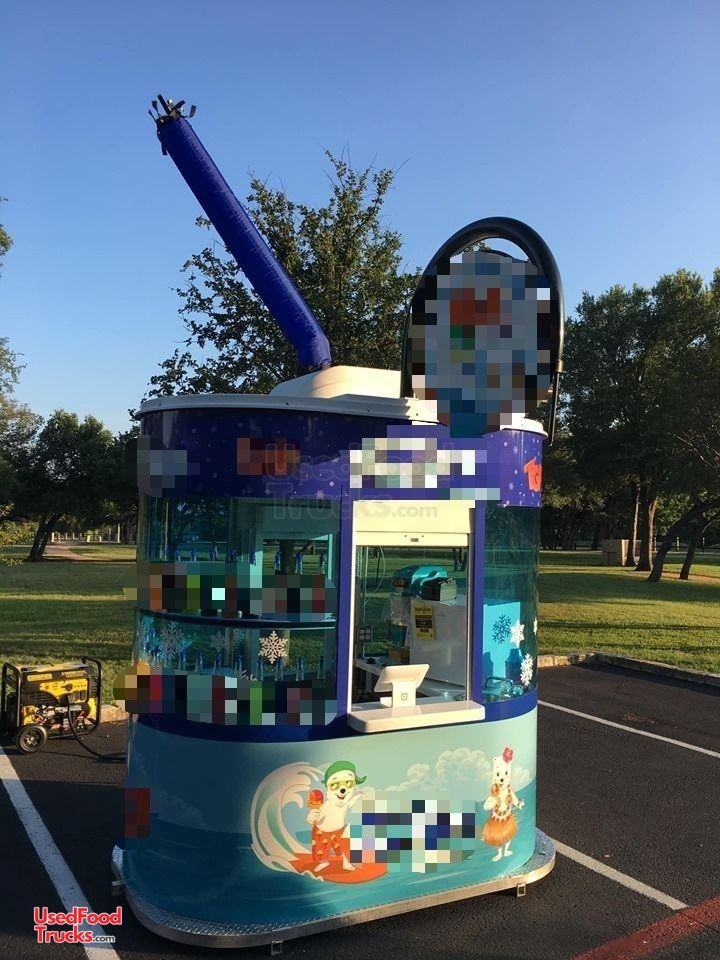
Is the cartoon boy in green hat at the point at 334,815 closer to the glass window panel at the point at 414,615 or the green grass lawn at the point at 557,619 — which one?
the glass window panel at the point at 414,615

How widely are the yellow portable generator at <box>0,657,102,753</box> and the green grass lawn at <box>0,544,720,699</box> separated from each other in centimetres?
135

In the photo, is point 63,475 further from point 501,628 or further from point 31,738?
point 501,628

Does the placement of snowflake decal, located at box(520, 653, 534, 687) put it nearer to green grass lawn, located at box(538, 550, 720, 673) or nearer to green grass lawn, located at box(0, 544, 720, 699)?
green grass lawn, located at box(0, 544, 720, 699)

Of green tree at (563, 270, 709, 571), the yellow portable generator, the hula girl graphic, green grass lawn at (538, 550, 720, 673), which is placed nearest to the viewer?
the hula girl graphic

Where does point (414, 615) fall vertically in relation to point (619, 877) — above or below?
above

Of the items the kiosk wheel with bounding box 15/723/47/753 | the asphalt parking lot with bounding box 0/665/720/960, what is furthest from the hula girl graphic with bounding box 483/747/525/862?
the kiosk wheel with bounding box 15/723/47/753

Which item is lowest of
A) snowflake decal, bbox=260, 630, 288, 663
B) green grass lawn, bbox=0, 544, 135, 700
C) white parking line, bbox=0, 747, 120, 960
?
white parking line, bbox=0, 747, 120, 960

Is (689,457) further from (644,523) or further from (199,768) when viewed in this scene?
(199,768)

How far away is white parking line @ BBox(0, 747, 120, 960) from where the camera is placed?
421 centimetres

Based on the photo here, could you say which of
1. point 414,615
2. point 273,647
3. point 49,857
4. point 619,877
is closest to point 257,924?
point 273,647

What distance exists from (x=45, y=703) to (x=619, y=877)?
18.8 ft

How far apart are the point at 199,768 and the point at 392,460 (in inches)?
81.6

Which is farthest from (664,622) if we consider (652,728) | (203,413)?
(203,413)

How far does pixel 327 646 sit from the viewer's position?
4.48 meters
